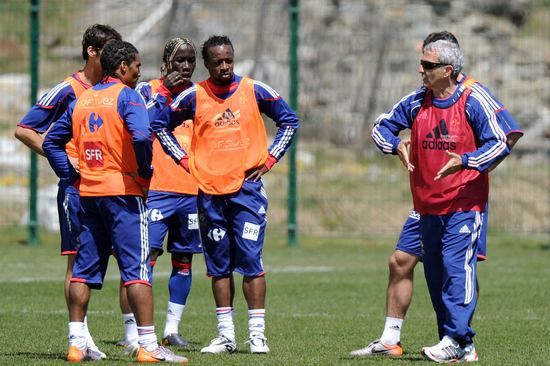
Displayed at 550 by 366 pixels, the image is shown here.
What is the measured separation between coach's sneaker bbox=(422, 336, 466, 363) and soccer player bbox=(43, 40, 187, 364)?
Answer: 1.73 meters

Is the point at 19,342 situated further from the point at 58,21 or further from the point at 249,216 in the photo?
the point at 58,21

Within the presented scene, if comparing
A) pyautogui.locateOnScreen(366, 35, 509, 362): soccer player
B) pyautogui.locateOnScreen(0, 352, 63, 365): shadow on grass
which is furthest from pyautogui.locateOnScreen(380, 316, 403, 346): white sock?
pyautogui.locateOnScreen(0, 352, 63, 365): shadow on grass

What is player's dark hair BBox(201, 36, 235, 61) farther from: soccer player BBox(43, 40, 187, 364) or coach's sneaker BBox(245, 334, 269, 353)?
coach's sneaker BBox(245, 334, 269, 353)

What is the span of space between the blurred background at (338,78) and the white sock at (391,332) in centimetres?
1058

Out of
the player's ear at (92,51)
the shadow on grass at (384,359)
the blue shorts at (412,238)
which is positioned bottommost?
the shadow on grass at (384,359)

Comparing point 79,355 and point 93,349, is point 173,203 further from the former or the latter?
point 79,355

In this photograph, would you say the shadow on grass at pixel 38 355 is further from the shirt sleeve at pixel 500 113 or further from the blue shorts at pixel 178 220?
the shirt sleeve at pixel 500 113

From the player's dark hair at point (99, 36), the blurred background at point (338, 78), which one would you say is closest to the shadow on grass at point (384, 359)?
the player's dark hair at point (99, 36)

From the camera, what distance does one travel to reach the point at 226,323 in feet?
32.2

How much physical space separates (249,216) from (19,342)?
2.12 meters

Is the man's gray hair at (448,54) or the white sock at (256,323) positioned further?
the white sock at (256,323)

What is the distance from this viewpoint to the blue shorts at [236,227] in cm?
973

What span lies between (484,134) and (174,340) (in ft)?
10.3

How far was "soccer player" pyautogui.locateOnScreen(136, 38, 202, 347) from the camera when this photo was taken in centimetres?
1051
